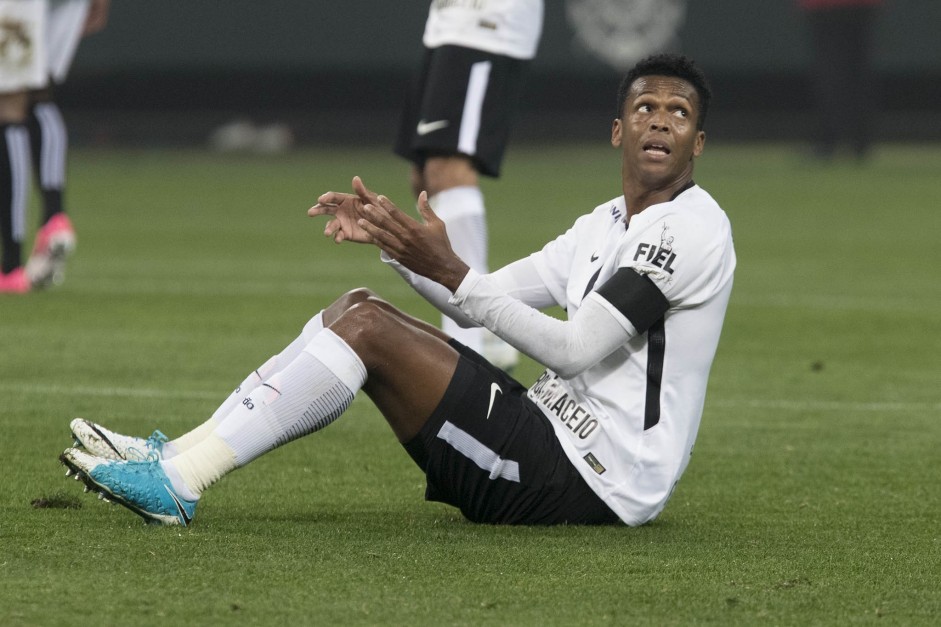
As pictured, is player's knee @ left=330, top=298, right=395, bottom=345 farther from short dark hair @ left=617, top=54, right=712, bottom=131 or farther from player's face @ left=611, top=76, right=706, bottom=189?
short dark hair @ left=617, top=54, right=712, bottom=131

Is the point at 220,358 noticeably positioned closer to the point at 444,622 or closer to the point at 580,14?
the point at 444,622

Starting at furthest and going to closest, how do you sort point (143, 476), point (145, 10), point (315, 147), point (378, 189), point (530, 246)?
point (315, 147)
point (145, 10)
point (378, 189)
point (530, 246)
point (143, 476)

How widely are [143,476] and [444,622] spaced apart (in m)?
0.90

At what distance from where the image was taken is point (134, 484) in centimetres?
355

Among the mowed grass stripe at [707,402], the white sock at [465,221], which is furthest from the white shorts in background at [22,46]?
the white sock at [465,221]

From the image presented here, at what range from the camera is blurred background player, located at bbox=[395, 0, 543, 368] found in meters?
6.21

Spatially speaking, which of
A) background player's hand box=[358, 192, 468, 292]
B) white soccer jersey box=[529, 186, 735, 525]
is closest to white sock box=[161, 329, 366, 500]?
background player's hand box=[358, 192, 468, 292]

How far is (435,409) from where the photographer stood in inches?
146

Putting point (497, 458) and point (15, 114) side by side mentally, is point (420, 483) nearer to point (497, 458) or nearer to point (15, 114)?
point (497, 458)

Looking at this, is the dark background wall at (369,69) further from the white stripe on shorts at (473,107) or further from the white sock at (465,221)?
the white sock at (465,221)

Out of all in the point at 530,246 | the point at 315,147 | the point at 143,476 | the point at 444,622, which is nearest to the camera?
the point at 444,622

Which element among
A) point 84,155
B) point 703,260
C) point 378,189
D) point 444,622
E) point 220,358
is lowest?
point 84,155

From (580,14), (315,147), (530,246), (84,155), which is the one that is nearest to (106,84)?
(84,155)

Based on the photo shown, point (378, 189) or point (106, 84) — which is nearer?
point (378, 189)
